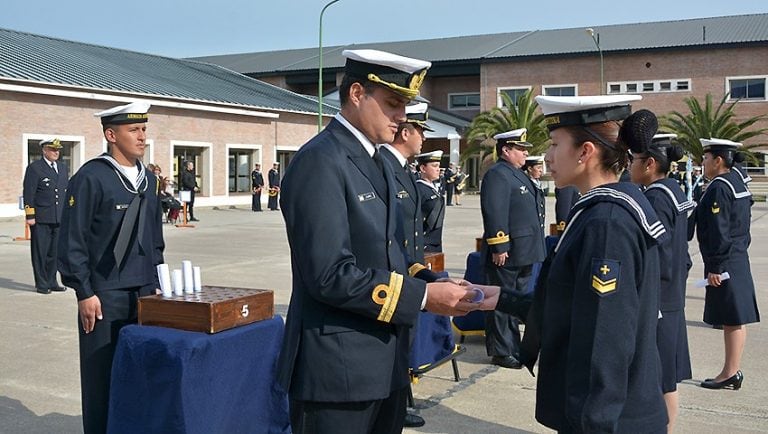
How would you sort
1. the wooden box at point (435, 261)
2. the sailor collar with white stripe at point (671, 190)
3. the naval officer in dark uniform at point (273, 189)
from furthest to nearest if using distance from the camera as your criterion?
the naval officer in dark uniform at point (273, 189), the wooden box at point (435, 261), the sailor collar with white stripe at point (671, 190)

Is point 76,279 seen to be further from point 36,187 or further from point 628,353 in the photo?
point 36,187

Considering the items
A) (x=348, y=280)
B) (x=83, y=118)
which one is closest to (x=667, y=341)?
(x=348, y=280)

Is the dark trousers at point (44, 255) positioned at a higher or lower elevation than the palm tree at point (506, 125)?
lower

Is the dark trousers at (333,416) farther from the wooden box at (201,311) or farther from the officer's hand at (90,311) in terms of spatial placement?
the officer's hand at (90,311)

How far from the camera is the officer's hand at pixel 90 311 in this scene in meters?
4.32

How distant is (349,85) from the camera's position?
9.18 ft

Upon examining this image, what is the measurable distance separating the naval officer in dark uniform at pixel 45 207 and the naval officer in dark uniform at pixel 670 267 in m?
8.45

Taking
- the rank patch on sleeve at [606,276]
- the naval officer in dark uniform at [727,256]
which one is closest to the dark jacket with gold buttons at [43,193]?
the naval officer in dark uniform at [727,256]

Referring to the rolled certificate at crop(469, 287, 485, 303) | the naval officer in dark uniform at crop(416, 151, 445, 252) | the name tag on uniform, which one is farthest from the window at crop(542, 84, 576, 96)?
the name tag on uniform

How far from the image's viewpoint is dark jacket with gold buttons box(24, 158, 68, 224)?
36.9 ft

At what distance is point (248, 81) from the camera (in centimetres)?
4372

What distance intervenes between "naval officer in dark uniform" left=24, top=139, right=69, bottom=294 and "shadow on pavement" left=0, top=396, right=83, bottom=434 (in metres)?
5.53

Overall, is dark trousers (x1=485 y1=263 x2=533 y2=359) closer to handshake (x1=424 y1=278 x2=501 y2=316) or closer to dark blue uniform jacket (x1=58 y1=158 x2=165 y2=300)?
dark blue uniform jacket (x1=58 y1=158 x2=165 y2=300)

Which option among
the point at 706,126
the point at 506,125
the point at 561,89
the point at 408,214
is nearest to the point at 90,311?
the point at 408,214
